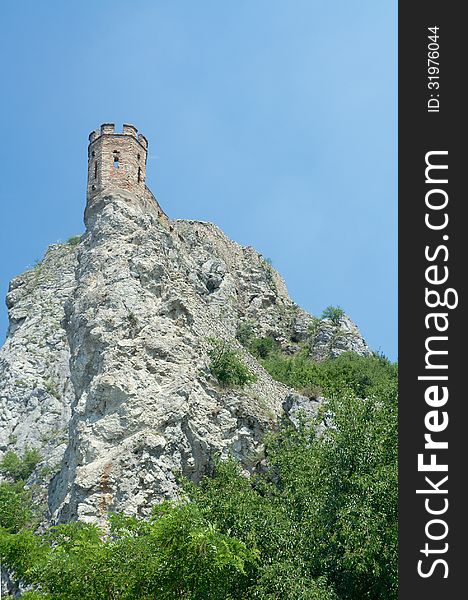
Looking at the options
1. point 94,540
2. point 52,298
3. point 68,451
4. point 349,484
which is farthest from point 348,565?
point 52,298

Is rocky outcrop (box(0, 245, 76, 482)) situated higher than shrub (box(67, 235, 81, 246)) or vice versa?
shrub (box(67, 235, 81, 246))

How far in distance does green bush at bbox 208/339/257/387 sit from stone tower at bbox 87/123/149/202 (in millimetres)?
7426

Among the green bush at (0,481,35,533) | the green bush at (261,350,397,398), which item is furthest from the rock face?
the green bush at (261,350,397,398)

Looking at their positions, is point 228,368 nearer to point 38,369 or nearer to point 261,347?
point 38,369

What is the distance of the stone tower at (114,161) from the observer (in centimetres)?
3050

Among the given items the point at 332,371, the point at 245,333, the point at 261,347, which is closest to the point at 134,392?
the point at 332,371

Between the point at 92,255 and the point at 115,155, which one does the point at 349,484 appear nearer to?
the point at 92,255

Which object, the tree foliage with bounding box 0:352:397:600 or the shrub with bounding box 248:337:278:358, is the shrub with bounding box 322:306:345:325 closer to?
the shrub with bounding box 248:337:278:358

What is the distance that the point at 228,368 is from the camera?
87.4ft

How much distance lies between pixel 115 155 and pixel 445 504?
23.5m

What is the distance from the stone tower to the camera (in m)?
30.5

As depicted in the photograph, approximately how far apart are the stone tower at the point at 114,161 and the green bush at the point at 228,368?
7426mm

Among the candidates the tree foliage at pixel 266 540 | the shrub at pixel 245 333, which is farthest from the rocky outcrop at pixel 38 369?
the tree foliage at pixel 266 540

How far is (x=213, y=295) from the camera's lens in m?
46.9
